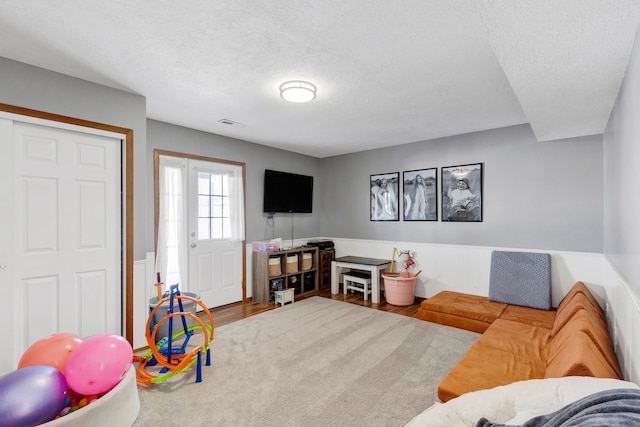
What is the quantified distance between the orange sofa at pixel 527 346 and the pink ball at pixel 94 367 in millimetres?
2013

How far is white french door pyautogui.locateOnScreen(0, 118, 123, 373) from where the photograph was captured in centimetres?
224

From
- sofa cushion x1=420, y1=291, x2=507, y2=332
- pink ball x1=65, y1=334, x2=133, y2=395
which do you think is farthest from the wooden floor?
pink ball x1=65, y1=334, x2=133, y2=395

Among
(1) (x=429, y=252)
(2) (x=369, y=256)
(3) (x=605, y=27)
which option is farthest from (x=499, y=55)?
(2) (x=369, y=256)

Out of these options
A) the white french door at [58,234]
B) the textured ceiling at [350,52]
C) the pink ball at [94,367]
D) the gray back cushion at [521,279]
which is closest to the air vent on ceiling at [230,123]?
the textured ceiling at [350,52]

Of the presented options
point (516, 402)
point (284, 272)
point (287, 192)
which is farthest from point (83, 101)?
point (516, 402)

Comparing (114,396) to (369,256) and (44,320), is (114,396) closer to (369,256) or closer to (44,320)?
(44,320)

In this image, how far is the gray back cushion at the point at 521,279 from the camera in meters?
3.31

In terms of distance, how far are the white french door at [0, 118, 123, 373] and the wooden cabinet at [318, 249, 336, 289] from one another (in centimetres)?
321

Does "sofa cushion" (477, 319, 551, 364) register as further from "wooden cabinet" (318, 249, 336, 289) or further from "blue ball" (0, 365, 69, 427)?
"wooden cabinet" (318, 249, 336, 289)

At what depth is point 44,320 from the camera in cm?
238

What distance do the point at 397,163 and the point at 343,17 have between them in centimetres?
337

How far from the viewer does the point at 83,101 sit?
257 cm

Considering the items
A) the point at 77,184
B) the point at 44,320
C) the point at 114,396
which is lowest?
the point at 114,396

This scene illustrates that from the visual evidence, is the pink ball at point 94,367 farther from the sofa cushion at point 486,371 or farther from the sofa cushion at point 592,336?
the sofa cushion at point 592,336
